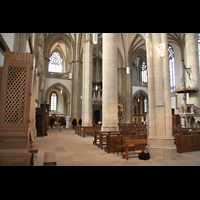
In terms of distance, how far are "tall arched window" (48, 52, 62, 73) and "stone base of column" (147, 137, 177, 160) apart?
28988mm

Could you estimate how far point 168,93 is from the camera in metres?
6.44

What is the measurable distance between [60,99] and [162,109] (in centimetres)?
2958

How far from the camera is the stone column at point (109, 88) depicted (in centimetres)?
984

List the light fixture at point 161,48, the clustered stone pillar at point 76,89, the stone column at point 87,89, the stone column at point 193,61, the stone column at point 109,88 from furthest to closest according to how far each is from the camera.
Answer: the clustered stone pillar at point 76,89 → the stone column at point 193,61 → the stone column at point 87,89 → the stone column at point 109,88 → the light fixture at point 161,48

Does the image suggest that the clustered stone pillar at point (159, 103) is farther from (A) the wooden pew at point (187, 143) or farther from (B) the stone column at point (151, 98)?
(A) the wooden pew at point (187, 143)

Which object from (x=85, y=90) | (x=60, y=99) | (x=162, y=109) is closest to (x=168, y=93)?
(x=162, y=109)

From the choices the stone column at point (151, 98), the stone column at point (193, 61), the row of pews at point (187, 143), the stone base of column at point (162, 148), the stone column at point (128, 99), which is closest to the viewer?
the stone base of column at point (162, 148)

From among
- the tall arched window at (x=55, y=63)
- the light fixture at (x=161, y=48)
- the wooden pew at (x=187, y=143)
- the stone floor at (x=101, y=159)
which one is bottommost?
the stone floor at (x=101, y=159)

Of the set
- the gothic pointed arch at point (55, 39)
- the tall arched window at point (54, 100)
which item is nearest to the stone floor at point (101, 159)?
the gothic pointed arch at point (55, 39)

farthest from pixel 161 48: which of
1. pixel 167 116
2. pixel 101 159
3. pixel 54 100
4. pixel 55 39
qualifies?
pixel 54 100

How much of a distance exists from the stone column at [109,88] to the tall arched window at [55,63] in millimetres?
23817

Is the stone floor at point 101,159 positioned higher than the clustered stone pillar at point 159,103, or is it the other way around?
the clustered stone pillar at point 159,103
